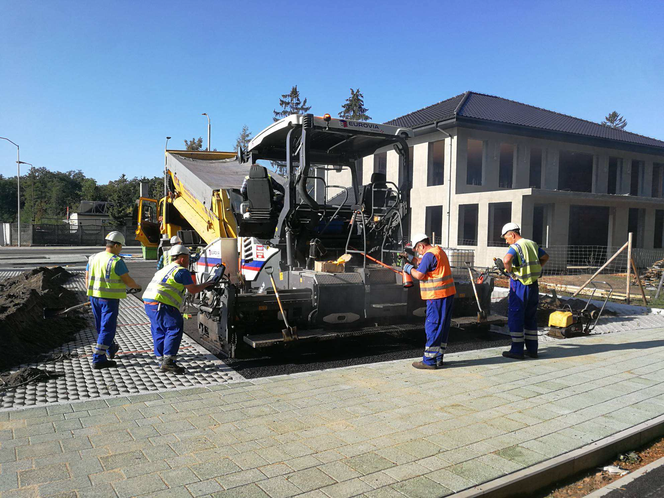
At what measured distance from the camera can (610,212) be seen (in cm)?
2050

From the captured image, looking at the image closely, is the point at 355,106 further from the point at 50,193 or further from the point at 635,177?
the point at 50,193

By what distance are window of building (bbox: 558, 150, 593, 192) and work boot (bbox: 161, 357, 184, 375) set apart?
2255cm

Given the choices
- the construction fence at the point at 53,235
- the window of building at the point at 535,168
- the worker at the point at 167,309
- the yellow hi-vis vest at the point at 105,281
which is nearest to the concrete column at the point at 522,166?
the window of building at the point at 535,168

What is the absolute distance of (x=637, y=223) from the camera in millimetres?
22906

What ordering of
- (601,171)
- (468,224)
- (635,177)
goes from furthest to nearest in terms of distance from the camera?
(635,177), (601,171), (468,224)

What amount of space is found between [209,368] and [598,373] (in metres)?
4.35

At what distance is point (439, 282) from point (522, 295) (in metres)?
1.33

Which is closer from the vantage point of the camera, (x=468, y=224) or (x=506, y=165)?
(x=468, y=224)

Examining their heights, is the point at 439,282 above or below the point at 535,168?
below

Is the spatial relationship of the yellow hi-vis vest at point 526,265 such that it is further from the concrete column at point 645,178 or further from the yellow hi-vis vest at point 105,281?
the concrete column at point 645,178

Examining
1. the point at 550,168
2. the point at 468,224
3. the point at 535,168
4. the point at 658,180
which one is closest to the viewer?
the point at 468,224

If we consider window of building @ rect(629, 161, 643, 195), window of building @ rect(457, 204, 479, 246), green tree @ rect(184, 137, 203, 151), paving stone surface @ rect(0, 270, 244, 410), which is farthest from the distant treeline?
paving stone surface @ rect(0, 270, 244, 410)

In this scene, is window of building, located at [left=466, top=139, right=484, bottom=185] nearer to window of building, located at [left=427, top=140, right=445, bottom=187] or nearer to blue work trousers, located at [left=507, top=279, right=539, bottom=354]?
window of building, located at [left=427, top=140, right=445, bottom=187]

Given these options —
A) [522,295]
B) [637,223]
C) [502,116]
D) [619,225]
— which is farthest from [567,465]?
[637,223]
